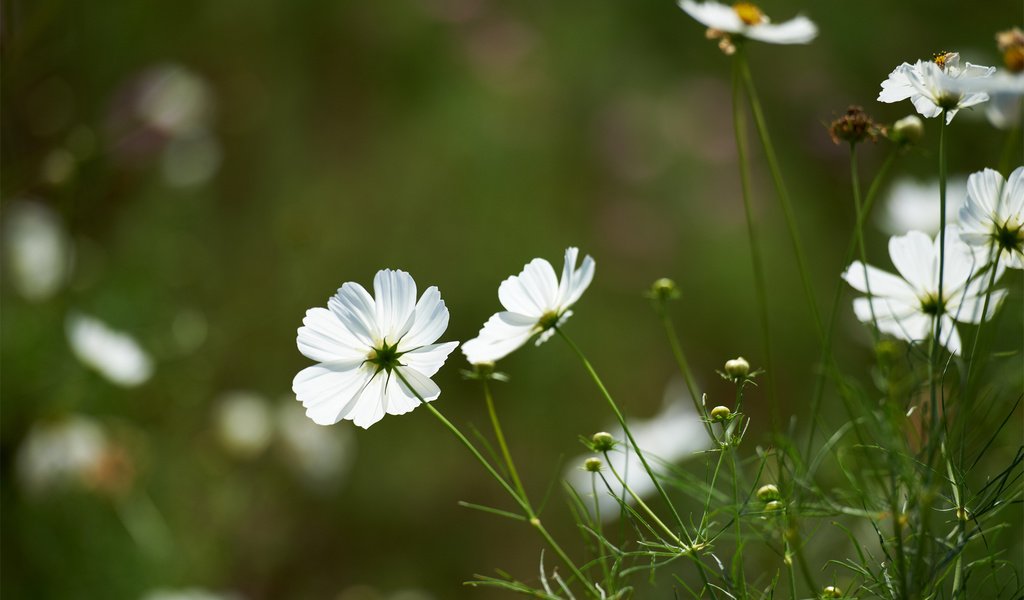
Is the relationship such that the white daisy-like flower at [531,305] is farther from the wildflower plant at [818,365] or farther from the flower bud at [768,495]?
the flower bud at [768,495]

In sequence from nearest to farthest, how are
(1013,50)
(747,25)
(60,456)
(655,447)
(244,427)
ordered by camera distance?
1. (1013,50)
2. (747,25)
3. (655,447)
4. (60,456)
5. (244,427)

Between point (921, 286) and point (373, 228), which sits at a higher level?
point (373, 228)

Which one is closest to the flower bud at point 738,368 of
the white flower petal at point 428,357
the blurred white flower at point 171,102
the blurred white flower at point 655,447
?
the white flower petal at point 428,357

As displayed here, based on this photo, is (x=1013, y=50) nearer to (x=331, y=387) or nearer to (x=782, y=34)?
(x=782, y=34)

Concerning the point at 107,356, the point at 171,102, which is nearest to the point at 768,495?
the point at 107,356

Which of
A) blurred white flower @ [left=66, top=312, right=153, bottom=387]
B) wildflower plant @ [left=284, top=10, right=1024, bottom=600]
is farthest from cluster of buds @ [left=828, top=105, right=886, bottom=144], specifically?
blurred white flower @ [left=66, top=312, right=153, bottom=387]

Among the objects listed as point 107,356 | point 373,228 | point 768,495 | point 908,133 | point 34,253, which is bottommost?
point 768,495

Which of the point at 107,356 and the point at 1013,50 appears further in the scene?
the point at 107,356
